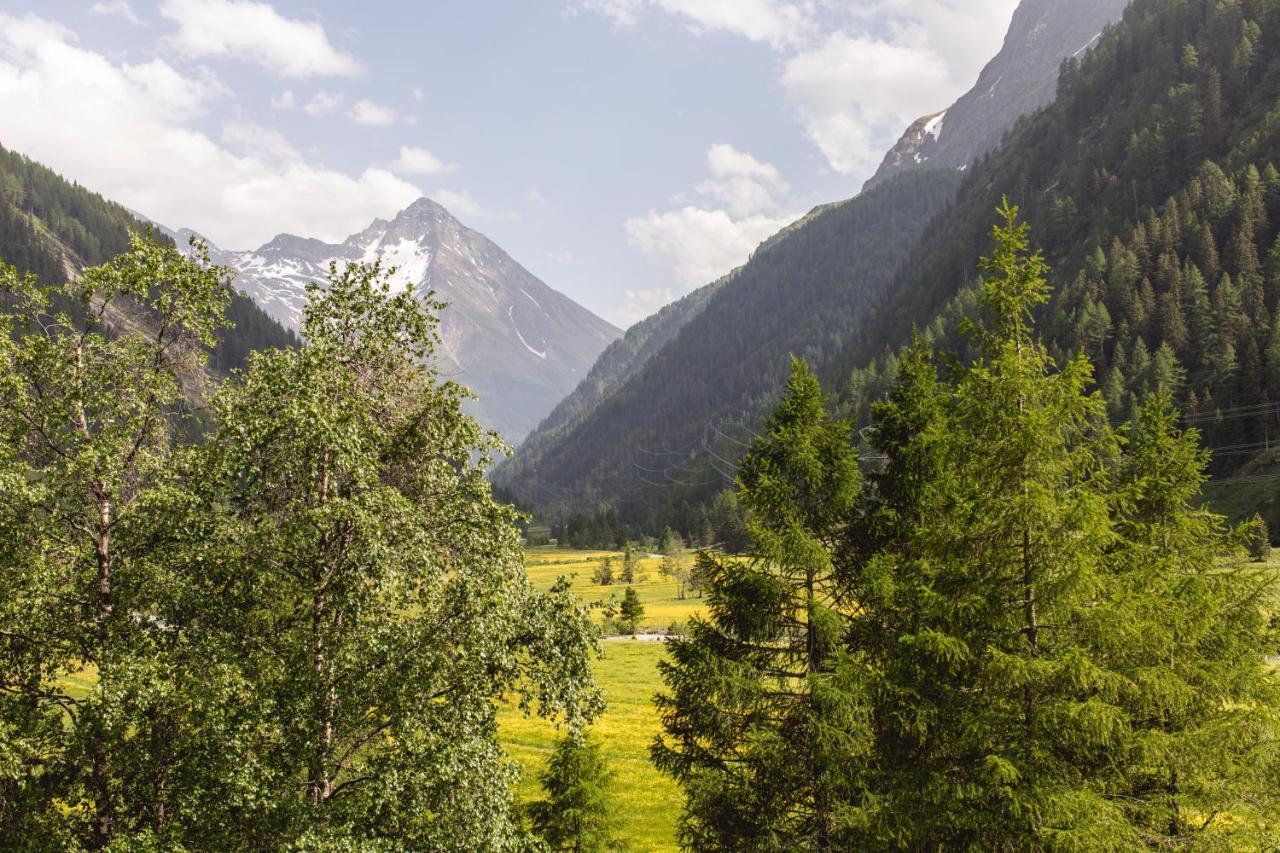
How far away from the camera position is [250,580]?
14461 millimetres

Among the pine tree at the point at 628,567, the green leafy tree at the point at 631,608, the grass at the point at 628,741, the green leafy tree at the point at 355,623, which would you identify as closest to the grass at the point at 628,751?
the grass at the point at 628,741

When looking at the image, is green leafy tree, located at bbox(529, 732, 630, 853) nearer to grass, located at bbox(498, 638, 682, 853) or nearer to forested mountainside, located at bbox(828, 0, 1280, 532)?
grass, located at bbox(498, 638, 682, 853)

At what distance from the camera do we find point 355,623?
47.5 feet

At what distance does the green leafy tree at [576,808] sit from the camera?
22188mm

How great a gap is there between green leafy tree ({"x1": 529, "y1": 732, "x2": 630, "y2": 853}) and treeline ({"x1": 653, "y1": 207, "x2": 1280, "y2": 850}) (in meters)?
4.96

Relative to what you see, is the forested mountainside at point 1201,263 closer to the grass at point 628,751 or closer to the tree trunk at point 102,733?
the grass at point 628,751

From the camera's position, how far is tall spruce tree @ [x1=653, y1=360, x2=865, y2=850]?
1593cm

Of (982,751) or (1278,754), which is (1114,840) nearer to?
(982,751)

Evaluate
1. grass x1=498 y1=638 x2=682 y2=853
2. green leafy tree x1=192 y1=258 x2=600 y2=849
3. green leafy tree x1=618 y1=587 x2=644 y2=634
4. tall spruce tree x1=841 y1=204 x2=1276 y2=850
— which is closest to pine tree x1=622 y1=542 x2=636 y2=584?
green leafy tree x1=618 y1=587 x2=644 y2=634

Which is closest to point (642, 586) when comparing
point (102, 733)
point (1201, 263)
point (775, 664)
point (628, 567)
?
point (628, 567)

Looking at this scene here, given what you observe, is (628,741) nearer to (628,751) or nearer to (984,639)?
(628,751)

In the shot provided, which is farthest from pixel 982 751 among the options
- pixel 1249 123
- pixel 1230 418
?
pixel 1249 123

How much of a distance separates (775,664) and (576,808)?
9.40 metres

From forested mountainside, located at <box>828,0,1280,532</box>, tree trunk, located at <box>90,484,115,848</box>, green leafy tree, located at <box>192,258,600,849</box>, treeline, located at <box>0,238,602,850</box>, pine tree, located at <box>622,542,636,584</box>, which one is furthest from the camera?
pine tree, located at <box>622,542,636,584</box>
